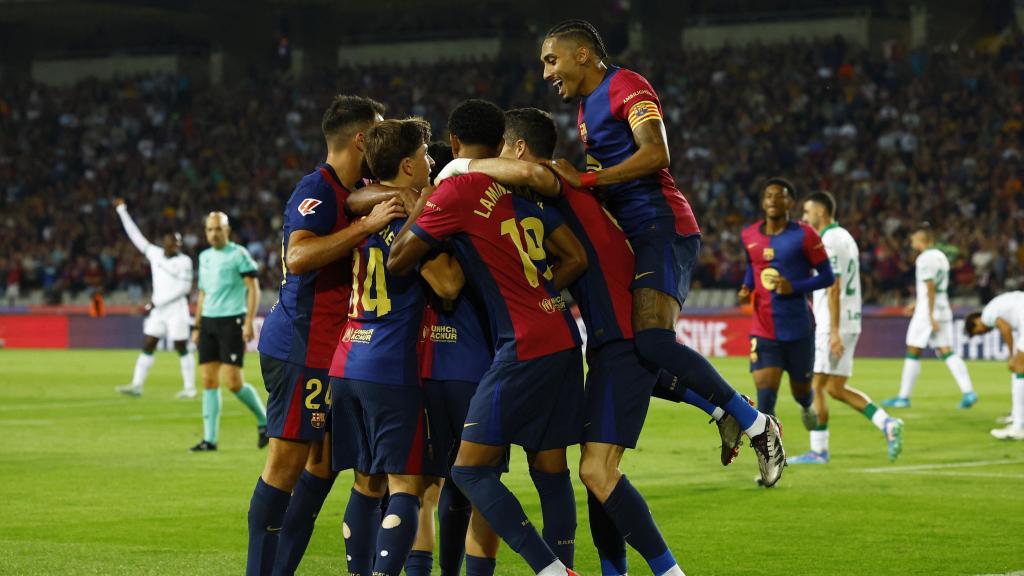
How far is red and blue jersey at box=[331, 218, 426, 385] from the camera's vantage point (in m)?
6.70

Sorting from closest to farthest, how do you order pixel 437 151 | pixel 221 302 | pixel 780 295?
1. pixel 437 151
2. pixel 780 295
3. pixel 221 302

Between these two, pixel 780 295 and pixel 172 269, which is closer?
pixel 780 295

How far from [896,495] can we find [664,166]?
5386mm

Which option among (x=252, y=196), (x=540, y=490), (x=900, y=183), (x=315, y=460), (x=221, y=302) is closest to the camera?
(x=540, y=490)

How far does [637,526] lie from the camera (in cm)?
679

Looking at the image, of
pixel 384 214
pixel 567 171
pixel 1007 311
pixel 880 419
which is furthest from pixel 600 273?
pixel 1007 311

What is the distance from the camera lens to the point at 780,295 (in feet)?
42.1

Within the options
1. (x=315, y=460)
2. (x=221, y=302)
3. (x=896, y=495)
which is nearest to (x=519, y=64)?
(x=221, y=302)

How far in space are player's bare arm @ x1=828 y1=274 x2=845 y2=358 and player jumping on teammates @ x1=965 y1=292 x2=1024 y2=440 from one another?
2.00 meters

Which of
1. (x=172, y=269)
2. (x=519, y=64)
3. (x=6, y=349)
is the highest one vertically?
(x=519, y=64)

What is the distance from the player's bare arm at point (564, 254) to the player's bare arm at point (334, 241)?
0.68 meters

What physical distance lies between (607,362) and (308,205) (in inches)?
61.6

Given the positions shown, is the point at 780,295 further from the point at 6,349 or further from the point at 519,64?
the point at 519,64

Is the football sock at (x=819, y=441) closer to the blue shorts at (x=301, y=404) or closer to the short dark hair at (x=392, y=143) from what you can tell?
the blue shorts at (x=301, y=404)
